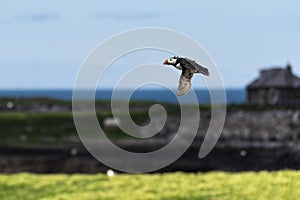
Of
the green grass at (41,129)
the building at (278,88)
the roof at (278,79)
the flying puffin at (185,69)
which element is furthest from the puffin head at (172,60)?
the roof at (278,79)

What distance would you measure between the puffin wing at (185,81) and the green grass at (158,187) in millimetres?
10205

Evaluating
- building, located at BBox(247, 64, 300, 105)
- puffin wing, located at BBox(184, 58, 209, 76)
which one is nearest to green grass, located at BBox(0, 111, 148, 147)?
building, located at BBox(247, 64, 300, 105)

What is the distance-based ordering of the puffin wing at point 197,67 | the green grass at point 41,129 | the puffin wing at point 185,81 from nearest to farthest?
1. the puffin wing at point 197,67
2. the puffin wing at point 185,81
3. the green grass at point 41,129

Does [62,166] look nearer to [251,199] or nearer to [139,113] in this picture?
[139,113]

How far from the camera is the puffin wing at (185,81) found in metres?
2.72

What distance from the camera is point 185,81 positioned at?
9.12 feet

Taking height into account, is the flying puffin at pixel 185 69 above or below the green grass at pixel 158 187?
above

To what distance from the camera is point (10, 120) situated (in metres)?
56.1

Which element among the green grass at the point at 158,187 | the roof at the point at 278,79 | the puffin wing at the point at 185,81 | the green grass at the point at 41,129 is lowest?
the green grass at the point at 41,129

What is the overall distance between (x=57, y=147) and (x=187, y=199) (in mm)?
37552

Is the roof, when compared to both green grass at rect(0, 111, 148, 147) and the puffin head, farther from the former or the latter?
the puffin head

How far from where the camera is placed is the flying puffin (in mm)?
2648

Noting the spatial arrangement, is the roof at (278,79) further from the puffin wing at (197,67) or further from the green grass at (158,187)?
the puffin wing at (197,67)

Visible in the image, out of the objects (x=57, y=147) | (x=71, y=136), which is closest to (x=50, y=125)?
(x=71, y=136)
